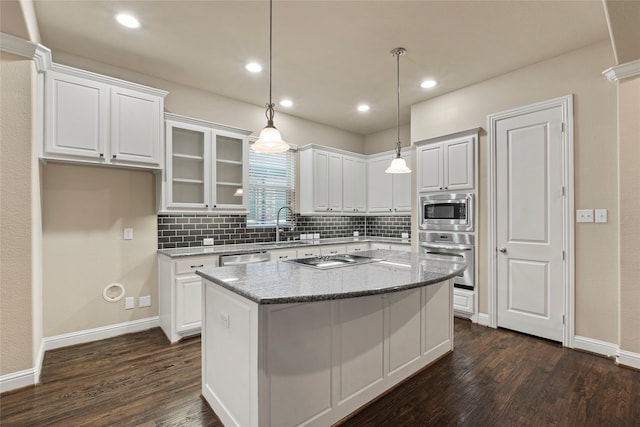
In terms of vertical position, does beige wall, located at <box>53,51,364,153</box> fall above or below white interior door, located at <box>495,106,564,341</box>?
above

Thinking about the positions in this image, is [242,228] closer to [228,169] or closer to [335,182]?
[228,169]

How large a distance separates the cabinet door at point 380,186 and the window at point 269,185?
4.74 ft

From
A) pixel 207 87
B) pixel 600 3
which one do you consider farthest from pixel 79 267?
pixel 600 3

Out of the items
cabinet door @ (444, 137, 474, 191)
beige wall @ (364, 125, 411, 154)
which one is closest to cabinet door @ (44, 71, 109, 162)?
cabinet door @ (444, 137, 474, 191)

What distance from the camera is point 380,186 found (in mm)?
5164

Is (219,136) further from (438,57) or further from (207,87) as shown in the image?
(438,57)

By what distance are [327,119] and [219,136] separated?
1965mm

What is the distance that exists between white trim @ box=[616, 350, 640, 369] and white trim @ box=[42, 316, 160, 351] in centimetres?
458

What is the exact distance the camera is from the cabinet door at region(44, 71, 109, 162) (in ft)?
8.57

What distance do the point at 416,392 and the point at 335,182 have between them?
10.9 feet

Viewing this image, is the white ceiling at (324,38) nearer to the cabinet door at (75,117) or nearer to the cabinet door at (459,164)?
the cabinet door at (75,117)

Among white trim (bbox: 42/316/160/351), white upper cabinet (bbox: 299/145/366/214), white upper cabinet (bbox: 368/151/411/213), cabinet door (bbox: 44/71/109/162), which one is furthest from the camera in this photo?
white upper cabinet (bbox: 368/151/411/213)

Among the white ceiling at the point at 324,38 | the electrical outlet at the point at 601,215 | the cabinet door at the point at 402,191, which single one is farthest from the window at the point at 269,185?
the electrical outlet at the point at 601,215

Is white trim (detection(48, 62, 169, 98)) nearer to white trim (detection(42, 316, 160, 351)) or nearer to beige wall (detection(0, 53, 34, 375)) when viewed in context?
beige wall (detection(0, 53, 34, 375))
